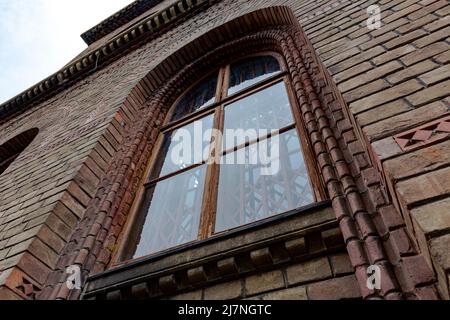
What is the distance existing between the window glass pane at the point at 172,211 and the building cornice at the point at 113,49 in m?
3.89

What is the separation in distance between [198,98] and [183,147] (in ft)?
3.31

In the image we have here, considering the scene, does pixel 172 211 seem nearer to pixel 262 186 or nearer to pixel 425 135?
pixel 262 186

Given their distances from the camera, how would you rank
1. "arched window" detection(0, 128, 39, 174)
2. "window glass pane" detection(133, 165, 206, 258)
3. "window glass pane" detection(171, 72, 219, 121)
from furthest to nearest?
"arched window" detection(0, 128, 39, 174)
"window glass pane" detection(171, 72, 219, 121)
"window glass pane" detection(133, 165, 206, 258)

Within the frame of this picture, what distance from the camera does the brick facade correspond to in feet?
4.02

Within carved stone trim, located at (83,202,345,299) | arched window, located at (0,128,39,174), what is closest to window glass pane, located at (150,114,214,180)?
carved stone trim, located at (83,202,345,299)

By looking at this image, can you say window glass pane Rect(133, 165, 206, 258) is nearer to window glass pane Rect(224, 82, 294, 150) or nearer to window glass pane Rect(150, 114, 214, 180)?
window glass pane Rect(150, 114, 214, 180)

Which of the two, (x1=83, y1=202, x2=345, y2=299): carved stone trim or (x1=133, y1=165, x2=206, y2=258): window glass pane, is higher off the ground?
(x1=133, y1=165, x2=206, y2=258): window glass pane

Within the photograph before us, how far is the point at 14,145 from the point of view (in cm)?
578

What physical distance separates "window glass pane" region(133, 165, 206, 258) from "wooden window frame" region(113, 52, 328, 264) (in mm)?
64

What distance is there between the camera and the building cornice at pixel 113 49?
19.4ft

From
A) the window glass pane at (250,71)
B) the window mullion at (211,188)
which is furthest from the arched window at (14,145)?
the window mullion at (211,188)

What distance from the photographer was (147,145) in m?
3.50
